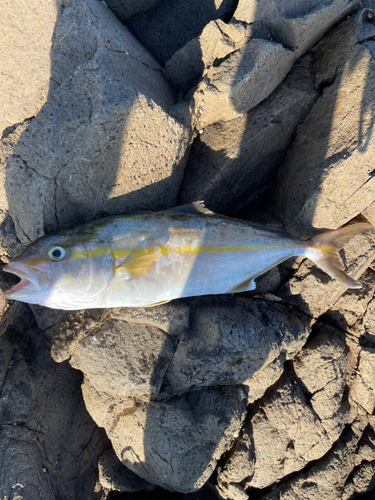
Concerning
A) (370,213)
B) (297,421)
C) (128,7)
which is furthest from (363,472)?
(128,7)

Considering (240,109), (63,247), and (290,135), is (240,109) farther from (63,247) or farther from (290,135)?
(63,247)

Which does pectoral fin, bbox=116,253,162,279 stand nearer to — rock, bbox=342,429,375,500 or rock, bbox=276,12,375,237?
rock, bbox=276,12,375,237

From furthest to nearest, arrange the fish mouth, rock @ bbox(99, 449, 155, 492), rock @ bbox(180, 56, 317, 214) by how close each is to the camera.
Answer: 1. rock @ bbox(99, 449, 155, 492)
2. rock @ bbox(180, 56, 317, 214)
3. the fish mouth

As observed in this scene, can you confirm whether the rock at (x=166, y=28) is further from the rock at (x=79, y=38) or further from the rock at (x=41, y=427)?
the rock at (x=41, y=427)

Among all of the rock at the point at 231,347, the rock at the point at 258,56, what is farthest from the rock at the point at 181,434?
the rock at the point at 258,56

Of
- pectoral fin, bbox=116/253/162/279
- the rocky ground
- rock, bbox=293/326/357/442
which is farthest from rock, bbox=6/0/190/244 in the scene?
rock, bbox=293/326/357/442

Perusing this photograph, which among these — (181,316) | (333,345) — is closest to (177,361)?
(181,316)
